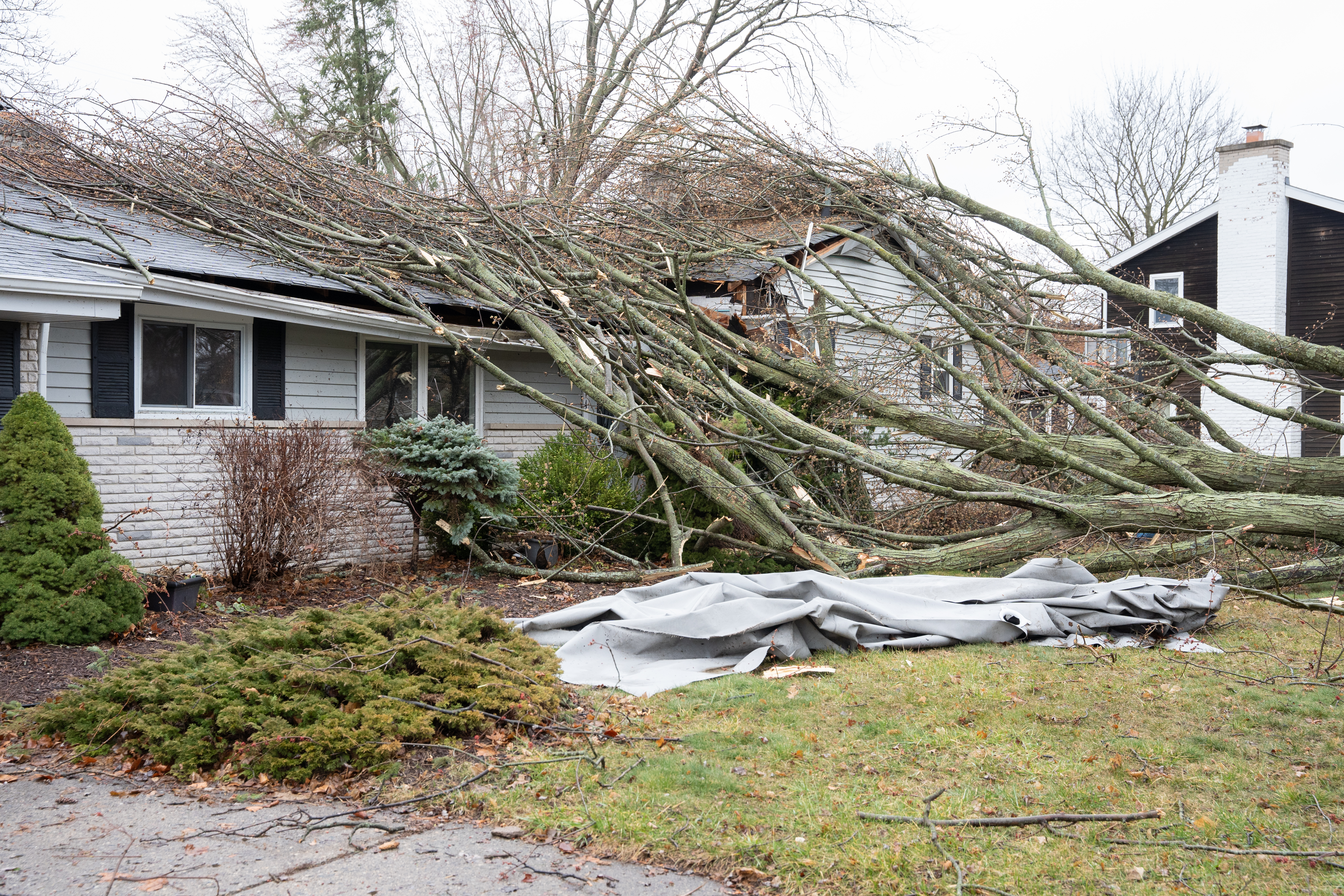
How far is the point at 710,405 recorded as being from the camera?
908 centimetres

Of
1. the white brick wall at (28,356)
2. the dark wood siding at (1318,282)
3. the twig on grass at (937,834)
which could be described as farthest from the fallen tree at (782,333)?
the dark wood siding at (1318,282)

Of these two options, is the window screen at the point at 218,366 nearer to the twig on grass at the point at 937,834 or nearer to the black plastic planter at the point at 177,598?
the black plastic planter at the point at 177,598

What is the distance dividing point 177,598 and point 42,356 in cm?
222

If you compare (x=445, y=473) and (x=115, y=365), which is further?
(x=445, y=473)

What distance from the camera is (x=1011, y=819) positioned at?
3.38 metres

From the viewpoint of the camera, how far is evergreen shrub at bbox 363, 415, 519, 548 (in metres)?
8.89

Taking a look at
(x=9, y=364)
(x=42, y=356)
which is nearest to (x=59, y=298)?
(x=42, y=356)

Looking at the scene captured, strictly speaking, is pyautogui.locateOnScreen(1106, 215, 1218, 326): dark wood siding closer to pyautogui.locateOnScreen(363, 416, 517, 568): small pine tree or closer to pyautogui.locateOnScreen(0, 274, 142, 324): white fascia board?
pyautogui.locateOnScreen(363, 416, 517, 568): small pine tree

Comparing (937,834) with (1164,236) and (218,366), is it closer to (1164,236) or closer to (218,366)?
(218,366)

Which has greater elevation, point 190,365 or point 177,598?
point 190,365

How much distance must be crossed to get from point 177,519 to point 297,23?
18007 mm

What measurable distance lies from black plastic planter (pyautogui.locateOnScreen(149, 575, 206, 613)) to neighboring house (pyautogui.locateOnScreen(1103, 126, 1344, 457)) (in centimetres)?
1654

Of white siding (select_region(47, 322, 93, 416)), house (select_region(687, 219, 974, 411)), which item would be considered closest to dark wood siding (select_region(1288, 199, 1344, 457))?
house (select_region(687, 219, 974, 411))

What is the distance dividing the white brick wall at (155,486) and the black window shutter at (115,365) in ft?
0.48
